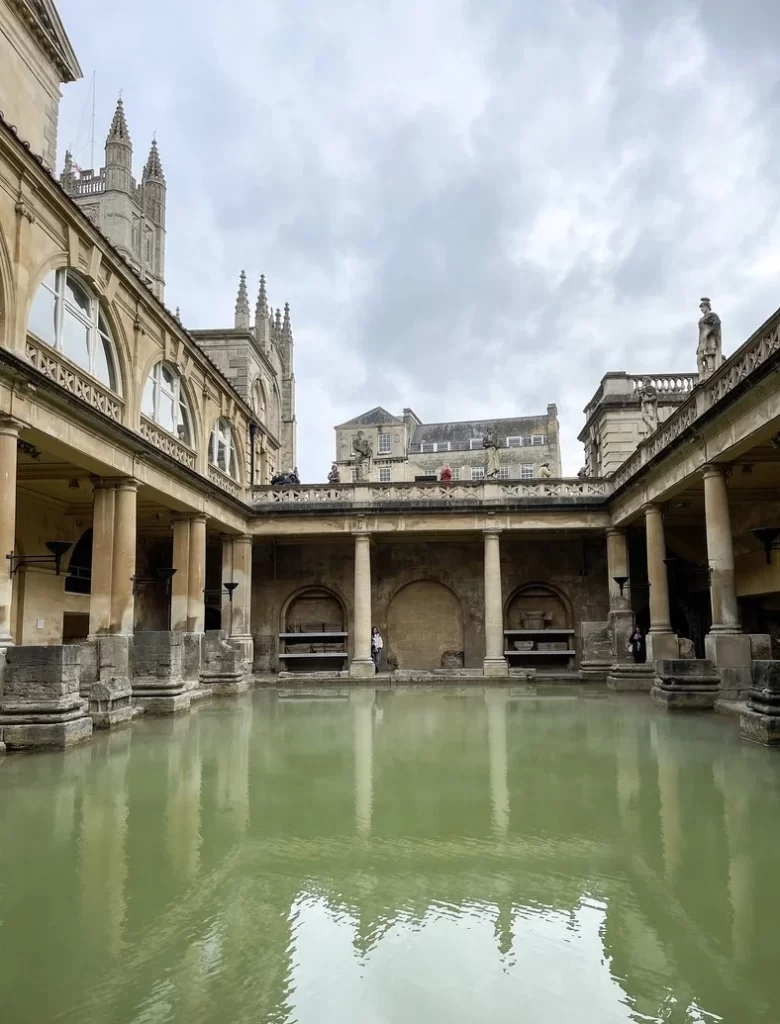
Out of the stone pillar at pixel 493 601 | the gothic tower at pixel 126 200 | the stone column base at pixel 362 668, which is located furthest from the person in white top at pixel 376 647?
the gothic tower at pixel 126 200

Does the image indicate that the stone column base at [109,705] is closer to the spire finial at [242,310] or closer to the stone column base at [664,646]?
the stone column base at [664,646]

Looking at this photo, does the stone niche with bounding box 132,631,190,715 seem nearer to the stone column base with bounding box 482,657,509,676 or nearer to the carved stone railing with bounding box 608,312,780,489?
the stone column base with bounding box 482,657,509,676

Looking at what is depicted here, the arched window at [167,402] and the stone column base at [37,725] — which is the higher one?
the arched window at [167,402]

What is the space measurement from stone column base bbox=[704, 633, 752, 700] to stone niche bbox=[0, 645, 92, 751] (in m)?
10.9

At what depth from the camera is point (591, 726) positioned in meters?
11.3

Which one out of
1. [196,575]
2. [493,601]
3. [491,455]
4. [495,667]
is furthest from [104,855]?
[491,455]

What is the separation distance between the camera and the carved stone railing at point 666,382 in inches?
1137

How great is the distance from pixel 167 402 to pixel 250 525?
6.54 meters

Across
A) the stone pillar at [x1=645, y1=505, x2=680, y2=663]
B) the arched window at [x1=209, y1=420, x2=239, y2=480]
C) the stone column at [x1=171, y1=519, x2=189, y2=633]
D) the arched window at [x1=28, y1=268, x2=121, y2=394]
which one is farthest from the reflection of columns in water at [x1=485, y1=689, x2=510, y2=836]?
the arched window at [x1=209, y1=420, x2=239, y2=480]

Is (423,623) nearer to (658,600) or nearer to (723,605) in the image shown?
(658,600)

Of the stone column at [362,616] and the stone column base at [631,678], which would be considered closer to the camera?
the stone column base at [631,678]

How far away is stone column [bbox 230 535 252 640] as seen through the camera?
73.9 ft

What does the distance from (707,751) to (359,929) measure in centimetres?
650

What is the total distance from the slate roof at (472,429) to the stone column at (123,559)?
51.5m
